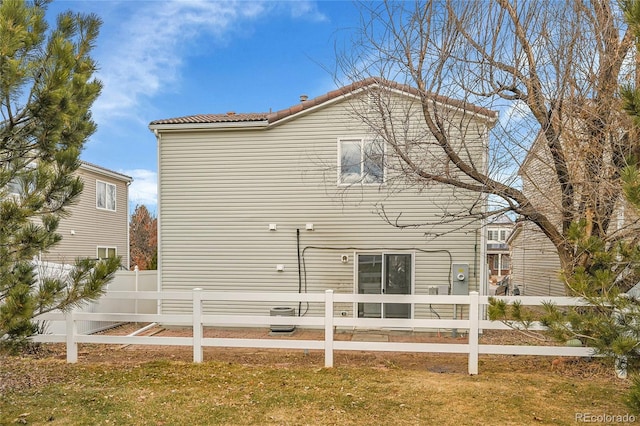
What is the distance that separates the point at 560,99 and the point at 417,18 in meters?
2.48

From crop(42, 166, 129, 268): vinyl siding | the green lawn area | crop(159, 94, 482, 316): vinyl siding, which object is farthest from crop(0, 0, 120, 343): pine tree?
crop(42, 166, 129, 268): vinyl siding

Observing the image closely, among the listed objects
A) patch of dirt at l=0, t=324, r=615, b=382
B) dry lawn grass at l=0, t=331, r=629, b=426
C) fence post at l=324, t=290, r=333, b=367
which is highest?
fence post at l=324, t=290, r=333, b=367

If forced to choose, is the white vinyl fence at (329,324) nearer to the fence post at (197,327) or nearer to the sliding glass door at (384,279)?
the fence post at (197,327)

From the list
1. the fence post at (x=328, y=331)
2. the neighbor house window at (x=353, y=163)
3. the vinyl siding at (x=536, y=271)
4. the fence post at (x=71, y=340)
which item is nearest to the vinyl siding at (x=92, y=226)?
the fence post at (x=71, y=340)

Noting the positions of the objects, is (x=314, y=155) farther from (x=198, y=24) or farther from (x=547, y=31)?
(x=547, y=31)

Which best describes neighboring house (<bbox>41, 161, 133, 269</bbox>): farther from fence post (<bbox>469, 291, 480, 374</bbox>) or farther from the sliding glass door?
fence post (<bbox>469, 291, 480, 374</bbox>)

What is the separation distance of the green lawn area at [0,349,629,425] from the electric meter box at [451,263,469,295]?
7.88 feet

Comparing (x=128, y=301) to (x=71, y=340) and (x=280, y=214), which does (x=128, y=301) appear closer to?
(x=71, y=340)

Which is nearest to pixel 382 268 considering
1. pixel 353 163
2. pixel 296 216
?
pixel 296 216

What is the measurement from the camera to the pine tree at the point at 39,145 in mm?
3193

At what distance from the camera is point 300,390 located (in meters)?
4.74

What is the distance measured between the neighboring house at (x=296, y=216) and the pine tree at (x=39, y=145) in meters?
5.52

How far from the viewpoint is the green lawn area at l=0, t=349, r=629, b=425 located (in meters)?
3.99

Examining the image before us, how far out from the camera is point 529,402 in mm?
4434
